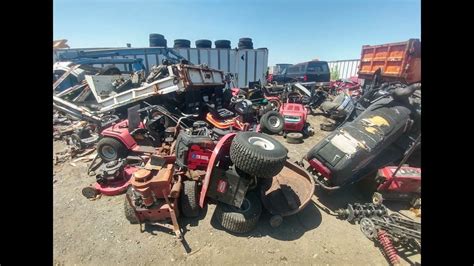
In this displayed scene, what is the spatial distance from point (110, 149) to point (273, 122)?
440 centimetres

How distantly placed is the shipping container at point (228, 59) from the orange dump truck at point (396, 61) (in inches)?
246

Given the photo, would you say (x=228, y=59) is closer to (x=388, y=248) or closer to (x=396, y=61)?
(x=396, y=61)

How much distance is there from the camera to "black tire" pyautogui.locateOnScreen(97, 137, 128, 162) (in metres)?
4.71

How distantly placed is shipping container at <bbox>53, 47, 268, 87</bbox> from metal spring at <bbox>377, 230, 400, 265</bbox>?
10.3 meters

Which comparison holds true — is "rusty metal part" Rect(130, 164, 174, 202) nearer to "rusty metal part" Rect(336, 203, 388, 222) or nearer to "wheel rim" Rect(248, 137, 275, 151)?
"wheel rim" Rect(248, 137, 275, 151)

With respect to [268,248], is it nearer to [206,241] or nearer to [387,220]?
[206,241]

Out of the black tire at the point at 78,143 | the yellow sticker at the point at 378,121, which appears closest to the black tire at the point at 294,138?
the yellow sticker at the point at 378,121

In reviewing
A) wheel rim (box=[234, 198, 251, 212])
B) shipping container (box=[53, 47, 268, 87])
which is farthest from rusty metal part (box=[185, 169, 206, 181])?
shipping container (box=[53, 47, 268, 87])

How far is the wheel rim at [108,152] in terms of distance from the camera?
4787 millimetres

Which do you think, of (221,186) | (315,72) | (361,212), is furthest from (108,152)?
(315,72)

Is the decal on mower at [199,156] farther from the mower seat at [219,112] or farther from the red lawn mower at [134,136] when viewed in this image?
the mower seat at [219,112]
